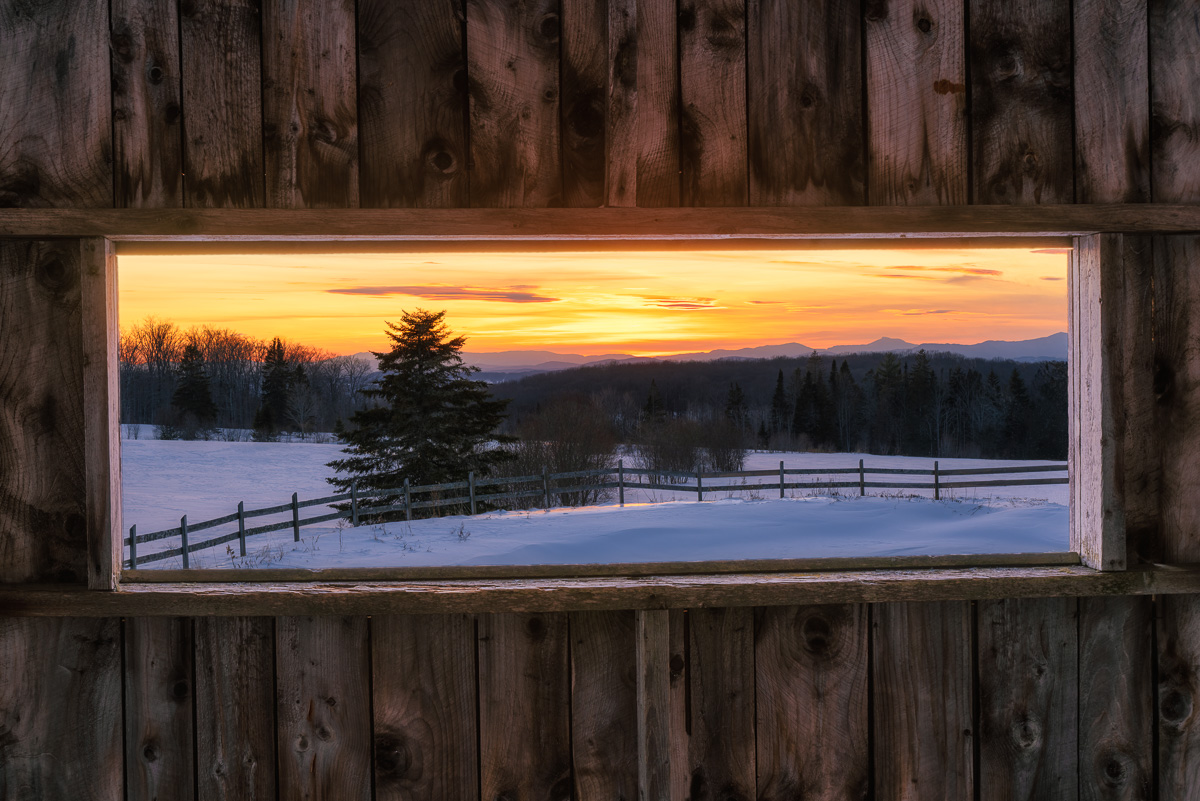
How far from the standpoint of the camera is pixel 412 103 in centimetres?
159

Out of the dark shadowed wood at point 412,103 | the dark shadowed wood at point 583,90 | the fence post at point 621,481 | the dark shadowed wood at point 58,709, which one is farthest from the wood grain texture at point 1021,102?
the dark shadowed wood at point 58,709

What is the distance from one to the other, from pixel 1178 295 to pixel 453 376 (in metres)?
1.77

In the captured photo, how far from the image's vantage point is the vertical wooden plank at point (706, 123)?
1.61 metres

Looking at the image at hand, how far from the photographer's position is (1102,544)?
1619 millimetres

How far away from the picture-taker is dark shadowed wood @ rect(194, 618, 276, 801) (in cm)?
159

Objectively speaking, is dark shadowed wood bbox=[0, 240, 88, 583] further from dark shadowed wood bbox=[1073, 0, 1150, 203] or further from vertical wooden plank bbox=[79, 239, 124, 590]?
dark shadowed wood bbox=[1073, 0, 1150, 203]

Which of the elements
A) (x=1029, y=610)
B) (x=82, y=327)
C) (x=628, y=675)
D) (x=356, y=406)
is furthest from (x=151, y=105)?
(x=1029, y=610)

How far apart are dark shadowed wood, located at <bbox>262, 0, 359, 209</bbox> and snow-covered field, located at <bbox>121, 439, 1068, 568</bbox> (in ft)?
2.07

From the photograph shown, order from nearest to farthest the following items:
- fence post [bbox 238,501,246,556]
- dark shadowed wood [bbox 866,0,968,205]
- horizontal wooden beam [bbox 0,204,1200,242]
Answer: horizontal wooden beam [bbox 0,204,1200,242], dark shadowed wood [bbox 866,0,968,205], fence post [bbox 238,501,246,556]

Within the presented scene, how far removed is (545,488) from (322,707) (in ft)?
2.44

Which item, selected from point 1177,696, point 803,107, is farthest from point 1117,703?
point 803,107

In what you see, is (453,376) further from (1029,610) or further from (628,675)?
(1029,610)

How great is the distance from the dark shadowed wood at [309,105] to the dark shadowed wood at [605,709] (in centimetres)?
117

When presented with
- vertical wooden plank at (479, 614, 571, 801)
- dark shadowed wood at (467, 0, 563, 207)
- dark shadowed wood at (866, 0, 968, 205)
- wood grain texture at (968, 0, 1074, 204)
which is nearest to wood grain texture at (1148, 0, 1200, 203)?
wood grain texture at (968, 0, 1074, 204)
